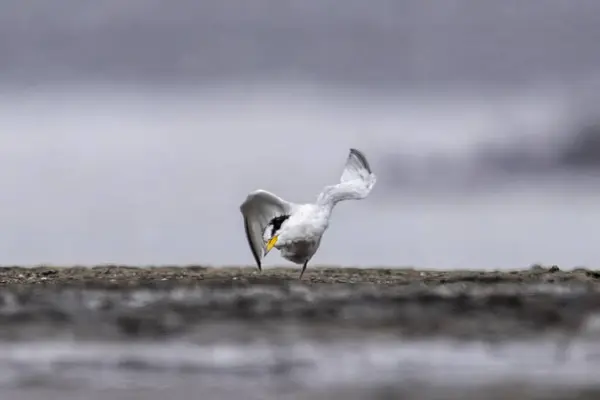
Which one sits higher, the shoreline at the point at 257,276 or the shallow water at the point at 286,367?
the shoreline at the point at 257,276

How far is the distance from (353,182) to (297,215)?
5.14ft

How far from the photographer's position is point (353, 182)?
1340 inches

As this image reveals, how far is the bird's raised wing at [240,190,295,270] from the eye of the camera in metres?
33.3

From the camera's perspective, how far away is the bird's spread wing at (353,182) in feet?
110

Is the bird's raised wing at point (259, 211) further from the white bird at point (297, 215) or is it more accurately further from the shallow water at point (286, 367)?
the shallow water at point (286, 367)

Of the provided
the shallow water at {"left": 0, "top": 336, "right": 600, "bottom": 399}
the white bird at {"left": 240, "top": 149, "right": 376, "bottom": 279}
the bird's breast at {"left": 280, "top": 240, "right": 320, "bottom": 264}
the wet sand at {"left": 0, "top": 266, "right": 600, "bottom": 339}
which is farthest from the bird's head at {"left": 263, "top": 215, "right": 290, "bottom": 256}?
the shallow water at {"left": 0, "top": 336, "right": 600, "bottom": 399}

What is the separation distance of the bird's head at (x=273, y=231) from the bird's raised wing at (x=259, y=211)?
0.10 m

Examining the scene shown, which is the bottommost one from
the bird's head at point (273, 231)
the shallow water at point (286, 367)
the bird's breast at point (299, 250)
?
the shallow water at point (286, 367)

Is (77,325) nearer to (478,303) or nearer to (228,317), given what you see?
(228,317)

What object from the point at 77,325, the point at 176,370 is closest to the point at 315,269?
the point at 77,325

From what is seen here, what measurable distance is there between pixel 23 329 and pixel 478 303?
9.34 m

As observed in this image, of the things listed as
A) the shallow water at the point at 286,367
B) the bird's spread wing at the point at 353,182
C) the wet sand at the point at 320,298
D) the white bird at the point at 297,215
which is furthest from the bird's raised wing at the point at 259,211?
the shallow water at the point at 286,367

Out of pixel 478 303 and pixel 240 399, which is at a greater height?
pixel 478 303

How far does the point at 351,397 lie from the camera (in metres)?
22.0
